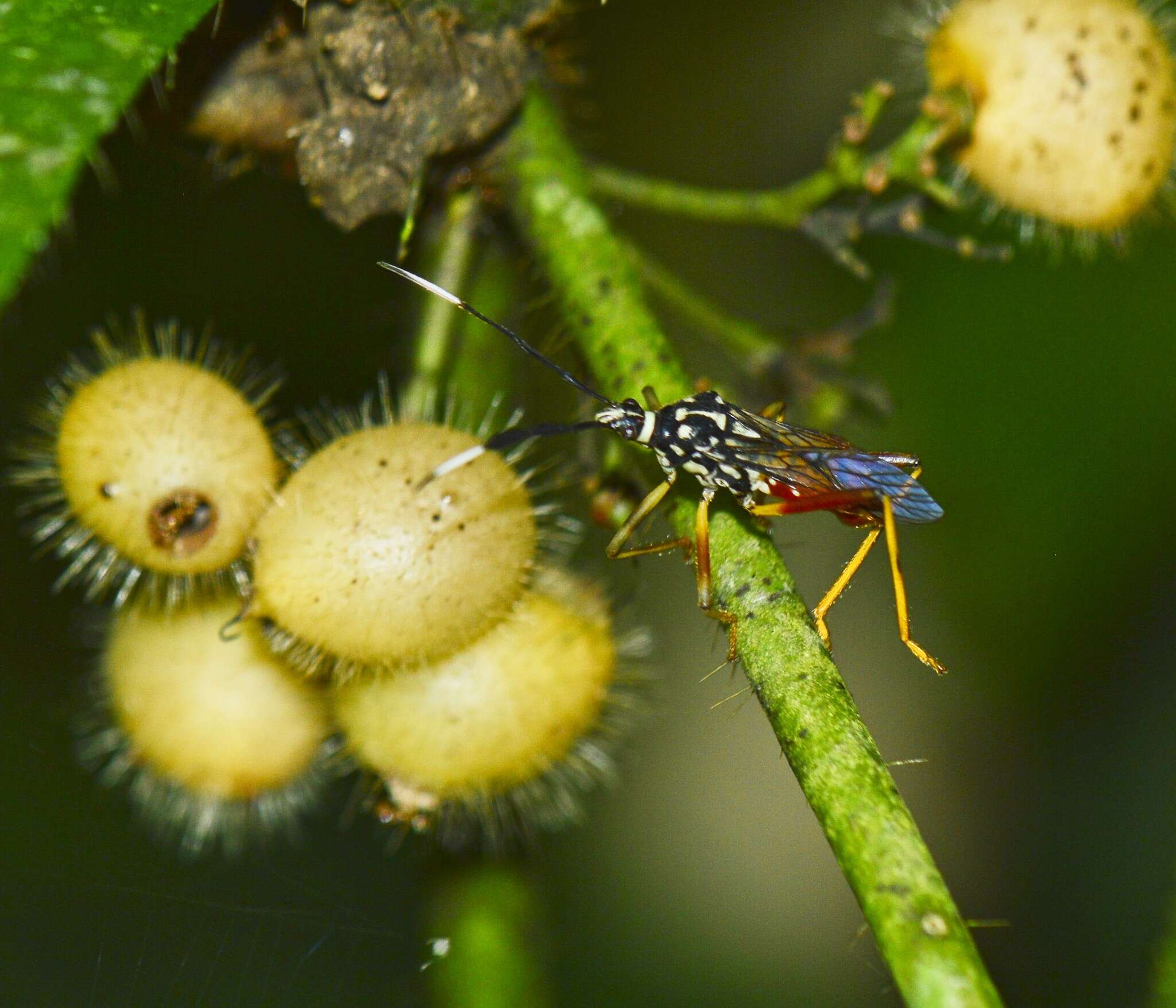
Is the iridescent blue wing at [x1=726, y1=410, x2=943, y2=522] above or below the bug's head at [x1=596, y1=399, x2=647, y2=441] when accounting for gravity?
below

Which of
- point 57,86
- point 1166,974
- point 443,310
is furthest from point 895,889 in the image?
point 443,310

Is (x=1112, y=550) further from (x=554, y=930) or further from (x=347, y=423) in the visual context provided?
(x=347, y=423)

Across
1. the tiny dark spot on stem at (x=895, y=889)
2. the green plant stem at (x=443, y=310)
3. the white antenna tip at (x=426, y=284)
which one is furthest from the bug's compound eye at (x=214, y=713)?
the tiny dark spot on stem at (x=895, y=889)

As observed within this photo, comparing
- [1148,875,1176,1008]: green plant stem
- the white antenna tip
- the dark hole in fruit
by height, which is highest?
the white antenna tip

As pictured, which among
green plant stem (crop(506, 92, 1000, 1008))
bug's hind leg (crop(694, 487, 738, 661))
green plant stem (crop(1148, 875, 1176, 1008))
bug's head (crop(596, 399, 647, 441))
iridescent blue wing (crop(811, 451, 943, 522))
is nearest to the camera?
green plant stem (crop(506, 92, 1000, 1008))

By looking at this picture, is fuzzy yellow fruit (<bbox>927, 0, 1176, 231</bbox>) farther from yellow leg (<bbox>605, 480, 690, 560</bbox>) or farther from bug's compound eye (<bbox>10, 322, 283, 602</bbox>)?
bug's compound eye (<bbox>10, 322, 283, 602</bbox>)

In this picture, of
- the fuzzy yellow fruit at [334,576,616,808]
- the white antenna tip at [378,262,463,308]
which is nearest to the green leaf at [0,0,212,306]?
the white antenna tip at [378,262,463,308]
